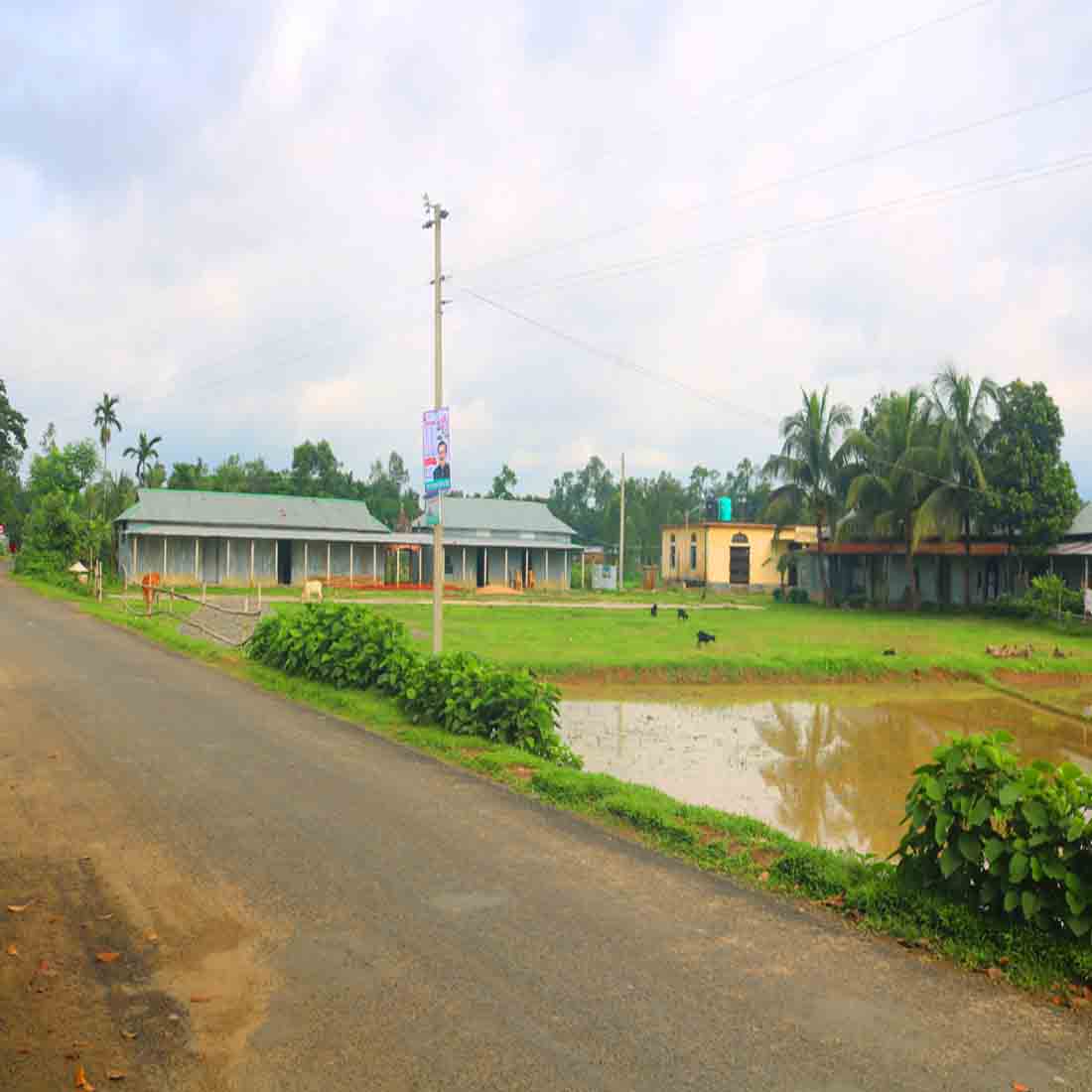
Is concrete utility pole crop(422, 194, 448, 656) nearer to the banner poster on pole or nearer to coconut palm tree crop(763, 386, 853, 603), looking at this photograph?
the banner poster on pole

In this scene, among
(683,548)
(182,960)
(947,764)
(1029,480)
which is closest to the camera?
(182,960)

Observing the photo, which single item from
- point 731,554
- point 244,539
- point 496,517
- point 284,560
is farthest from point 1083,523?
point 244,539

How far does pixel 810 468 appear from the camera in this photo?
4053 cm

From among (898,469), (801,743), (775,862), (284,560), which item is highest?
(898,469)

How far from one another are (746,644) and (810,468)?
1734cm

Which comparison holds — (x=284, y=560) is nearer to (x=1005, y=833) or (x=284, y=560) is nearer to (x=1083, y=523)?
(x=1083, y=523)

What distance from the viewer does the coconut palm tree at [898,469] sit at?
36.2 meters

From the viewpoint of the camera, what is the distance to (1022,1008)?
465 cm

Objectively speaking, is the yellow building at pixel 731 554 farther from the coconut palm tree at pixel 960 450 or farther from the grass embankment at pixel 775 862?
the grass embankment at pixel 775 862

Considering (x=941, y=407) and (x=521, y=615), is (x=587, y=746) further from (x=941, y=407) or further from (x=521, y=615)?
(x=941, y=407)

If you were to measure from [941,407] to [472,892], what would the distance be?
3514 centimetres


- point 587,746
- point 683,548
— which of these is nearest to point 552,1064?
point 587,746

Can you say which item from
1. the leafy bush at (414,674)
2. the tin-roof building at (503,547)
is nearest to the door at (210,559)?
the tin-roof building at (503,547)

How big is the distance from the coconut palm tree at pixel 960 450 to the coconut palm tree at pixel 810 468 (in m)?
4.41
